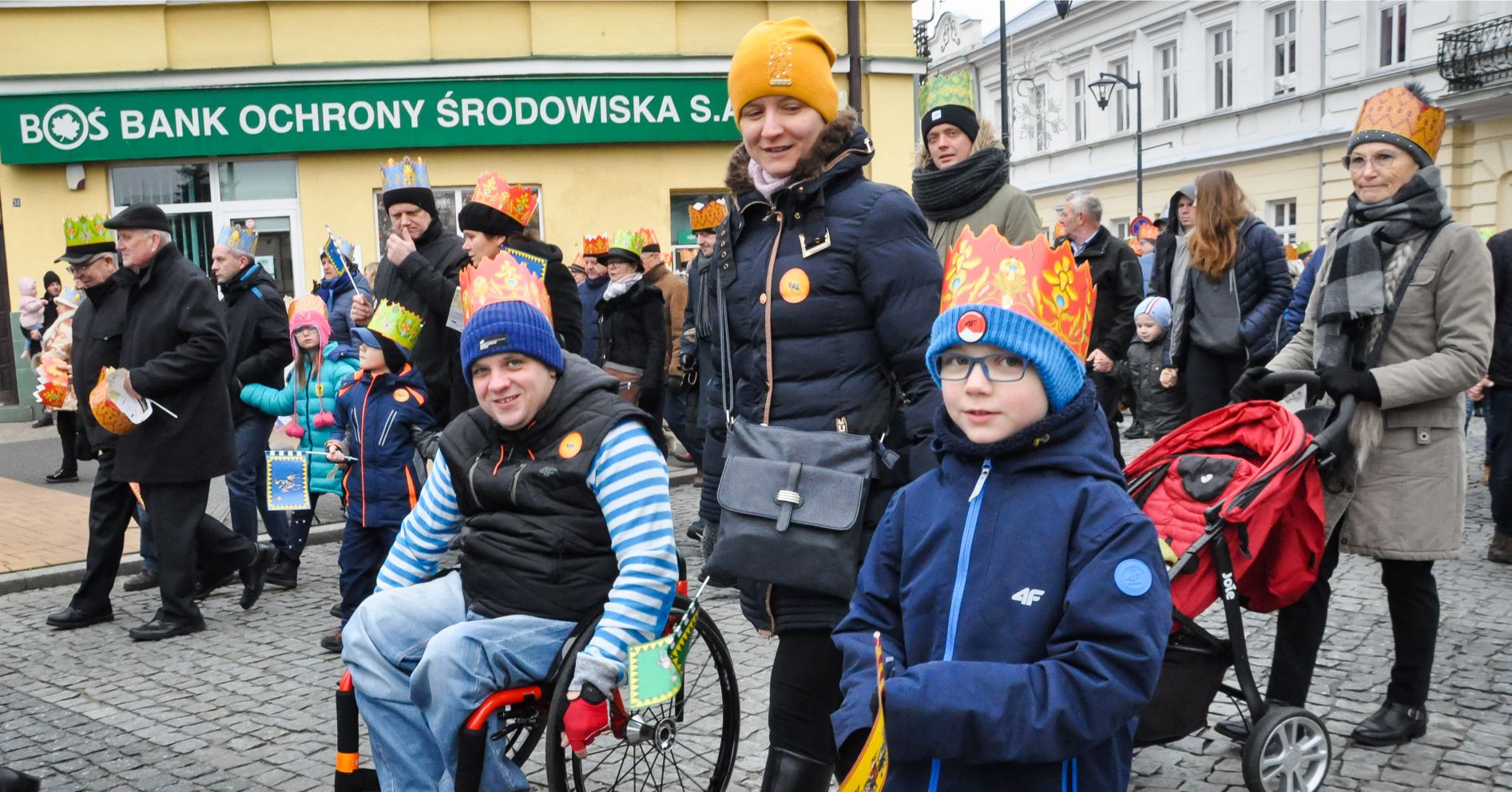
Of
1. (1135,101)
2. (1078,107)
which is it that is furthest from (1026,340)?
(1078,107)

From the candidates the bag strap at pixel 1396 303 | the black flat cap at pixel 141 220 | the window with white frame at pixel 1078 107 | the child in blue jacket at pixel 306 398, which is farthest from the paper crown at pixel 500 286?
the window with white frame at pixel 1078 107

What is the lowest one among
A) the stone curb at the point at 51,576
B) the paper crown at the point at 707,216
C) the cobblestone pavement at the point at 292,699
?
the cobblestone pavement at the point at 292,699

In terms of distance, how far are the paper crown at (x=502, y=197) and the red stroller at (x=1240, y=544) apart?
3.16 m

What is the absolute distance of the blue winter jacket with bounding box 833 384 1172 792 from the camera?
2172mm

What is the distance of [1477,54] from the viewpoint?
23781 mm

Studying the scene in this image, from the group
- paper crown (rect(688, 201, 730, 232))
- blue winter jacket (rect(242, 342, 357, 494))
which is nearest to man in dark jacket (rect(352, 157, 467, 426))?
blue winter jacket (rect(242, 342, 357, 494))

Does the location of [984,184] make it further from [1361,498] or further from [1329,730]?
[1329,730]

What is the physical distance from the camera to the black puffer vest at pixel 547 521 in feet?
12.1

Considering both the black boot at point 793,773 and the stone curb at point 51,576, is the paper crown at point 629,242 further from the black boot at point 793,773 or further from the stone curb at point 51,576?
the black boot at point 793,773

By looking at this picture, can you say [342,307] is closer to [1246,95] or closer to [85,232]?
[85,232]

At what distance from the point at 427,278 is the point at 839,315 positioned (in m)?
3.09

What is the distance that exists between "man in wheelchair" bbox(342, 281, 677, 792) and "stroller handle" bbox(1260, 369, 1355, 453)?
74.5 inches

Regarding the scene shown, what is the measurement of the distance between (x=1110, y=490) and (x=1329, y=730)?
2.79 m

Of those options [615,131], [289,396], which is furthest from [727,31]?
[289,396]
